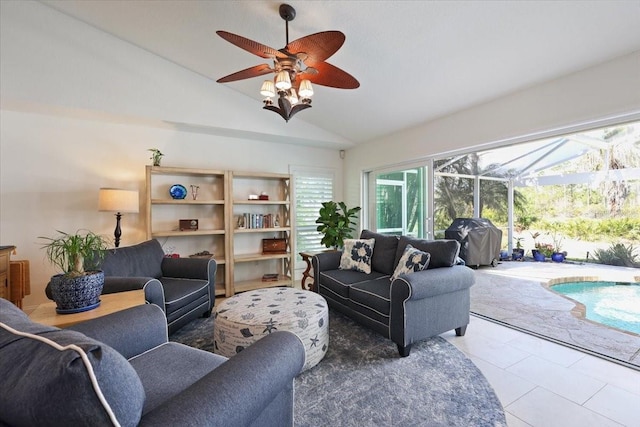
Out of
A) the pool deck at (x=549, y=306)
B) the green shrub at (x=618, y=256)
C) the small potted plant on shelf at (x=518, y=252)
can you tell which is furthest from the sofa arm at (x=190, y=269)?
the green shrub at (x=618, y=256)

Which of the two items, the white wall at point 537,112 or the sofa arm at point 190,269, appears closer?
the white wall at point 537,112

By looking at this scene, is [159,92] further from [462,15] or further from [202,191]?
[462,15]

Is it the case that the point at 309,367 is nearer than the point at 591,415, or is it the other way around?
the point at 591,415

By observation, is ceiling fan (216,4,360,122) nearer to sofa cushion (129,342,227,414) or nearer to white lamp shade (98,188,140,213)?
sofa cushion (129,342,227,414)

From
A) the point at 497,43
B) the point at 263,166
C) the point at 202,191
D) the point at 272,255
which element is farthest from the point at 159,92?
the point at 497,43

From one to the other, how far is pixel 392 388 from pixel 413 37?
9.33 feet

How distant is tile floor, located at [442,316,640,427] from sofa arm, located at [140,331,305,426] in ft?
4.71

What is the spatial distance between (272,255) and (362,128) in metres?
2.46

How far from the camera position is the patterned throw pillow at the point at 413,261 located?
2.53m

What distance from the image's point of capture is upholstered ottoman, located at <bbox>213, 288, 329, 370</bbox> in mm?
1998

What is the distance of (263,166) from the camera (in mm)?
4660

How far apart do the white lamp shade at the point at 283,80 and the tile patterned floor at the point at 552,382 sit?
2485mm

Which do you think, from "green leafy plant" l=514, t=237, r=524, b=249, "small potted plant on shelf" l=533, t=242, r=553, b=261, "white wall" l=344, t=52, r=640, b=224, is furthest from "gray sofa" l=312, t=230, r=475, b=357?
"small potted plant on shelf" l=533, t=242, r=553, b=261

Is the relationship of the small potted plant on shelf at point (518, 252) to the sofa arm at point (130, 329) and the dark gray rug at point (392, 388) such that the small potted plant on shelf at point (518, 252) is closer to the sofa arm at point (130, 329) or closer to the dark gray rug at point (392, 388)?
the dark gray rug at point (392, 388)
